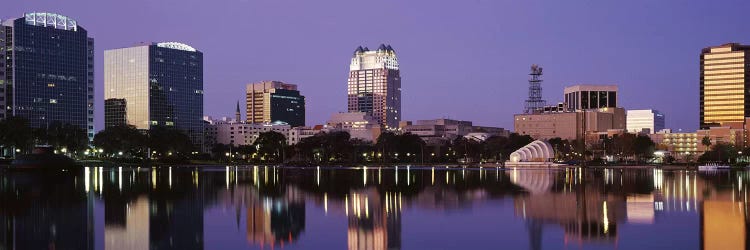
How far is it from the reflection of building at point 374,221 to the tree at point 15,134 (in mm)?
90523

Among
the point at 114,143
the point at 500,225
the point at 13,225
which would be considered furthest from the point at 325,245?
the point at 114,143

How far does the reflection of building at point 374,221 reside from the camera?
23.3 metres

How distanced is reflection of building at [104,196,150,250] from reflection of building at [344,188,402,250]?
6601 millimetres

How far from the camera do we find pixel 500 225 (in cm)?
2816

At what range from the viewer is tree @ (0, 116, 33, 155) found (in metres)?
116

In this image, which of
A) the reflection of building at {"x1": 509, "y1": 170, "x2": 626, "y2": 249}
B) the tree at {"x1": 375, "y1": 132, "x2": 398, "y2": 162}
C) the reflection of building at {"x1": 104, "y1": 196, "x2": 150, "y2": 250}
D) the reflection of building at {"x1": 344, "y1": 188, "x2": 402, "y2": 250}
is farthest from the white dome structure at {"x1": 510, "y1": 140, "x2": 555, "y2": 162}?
the reflection of building at {"x1": 104, "y1": 196, "x2": 150, "y2": 250}

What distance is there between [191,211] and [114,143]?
12434 cm

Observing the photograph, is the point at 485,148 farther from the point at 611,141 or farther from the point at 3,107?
the point at 3,107

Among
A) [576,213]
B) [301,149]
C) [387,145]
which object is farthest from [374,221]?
[387,145]

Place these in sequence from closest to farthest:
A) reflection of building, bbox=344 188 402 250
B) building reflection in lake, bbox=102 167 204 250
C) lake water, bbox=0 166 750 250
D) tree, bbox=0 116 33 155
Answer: building reflection in lake, bbox=102 167 204 250, lake water, bbox=0 166 750 250, reflection of building, bbox=344 188 402 250, tree, bbox=0 116 33 155

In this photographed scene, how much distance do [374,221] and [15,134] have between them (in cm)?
10334

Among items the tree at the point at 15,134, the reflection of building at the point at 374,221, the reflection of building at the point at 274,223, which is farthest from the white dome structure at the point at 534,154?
the reflection of building at the point at 274,223

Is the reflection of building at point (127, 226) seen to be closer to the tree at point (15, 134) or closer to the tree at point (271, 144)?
the tree at point (15, 134)

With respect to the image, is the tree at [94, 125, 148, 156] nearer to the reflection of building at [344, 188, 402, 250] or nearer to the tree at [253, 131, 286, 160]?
the tree at [253, 131, 286, 160]
